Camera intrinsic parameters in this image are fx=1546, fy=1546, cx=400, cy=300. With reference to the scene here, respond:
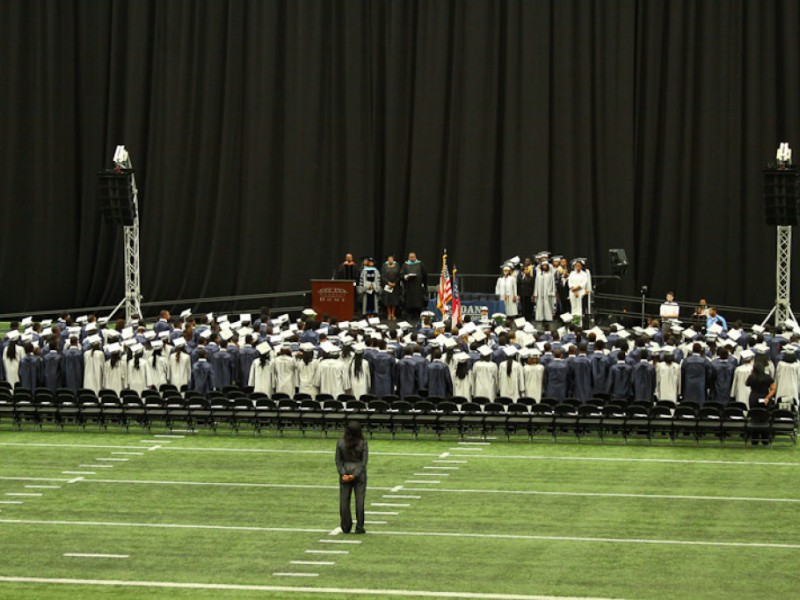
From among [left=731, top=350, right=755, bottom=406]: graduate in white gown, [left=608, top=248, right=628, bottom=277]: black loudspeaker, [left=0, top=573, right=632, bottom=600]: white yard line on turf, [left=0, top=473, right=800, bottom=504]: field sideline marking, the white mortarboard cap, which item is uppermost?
[left=608, top=248, right=628, bottom=277]: black loudspeaker

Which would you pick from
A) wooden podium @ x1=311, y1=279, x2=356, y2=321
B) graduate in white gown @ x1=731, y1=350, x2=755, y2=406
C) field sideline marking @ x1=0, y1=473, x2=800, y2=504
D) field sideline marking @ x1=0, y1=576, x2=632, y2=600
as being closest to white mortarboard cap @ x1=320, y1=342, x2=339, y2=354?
field sideline marking @ x1=0, y1=473, x2=800, y2=504

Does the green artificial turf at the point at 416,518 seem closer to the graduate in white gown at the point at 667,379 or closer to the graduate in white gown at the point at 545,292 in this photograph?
the graduate in white gown at the point at 667,379

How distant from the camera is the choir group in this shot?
26391 millimetres

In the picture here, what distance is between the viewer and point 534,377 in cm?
2669

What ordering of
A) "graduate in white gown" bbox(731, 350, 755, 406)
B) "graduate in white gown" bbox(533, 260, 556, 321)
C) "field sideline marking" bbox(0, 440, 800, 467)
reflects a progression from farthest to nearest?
1. "graduate in white gown" bbox(533, 260, 556, 321)
2. "graduate in white gown" bbox(731, 350, 755, 406)
3. "field sideline marking" bbox(0, 440, 800, 467)

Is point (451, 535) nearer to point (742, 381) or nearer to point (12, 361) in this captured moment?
point (742, 381)

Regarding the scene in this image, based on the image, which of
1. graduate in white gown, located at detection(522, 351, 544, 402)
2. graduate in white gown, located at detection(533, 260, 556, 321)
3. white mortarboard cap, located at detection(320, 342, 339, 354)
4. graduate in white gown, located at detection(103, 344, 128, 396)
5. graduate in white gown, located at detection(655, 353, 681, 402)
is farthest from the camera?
graduate in white gown, located at detection(533, 260, 556, 321)

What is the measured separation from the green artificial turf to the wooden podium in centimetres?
1012

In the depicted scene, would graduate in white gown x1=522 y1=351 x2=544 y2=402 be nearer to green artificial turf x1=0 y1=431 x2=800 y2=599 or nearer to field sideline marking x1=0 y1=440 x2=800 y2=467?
green artificial turf x1=0 y1=431 x2=800 y2=599

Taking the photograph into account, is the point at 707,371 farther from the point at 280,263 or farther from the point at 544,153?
the point at 280,263

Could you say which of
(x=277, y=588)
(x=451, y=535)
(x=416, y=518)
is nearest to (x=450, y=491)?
(x=416, y=518)

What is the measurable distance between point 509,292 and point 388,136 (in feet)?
28.7

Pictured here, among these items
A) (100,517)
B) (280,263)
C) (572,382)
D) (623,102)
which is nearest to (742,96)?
(623,102)

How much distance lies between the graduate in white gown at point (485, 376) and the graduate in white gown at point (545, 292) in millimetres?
9053
